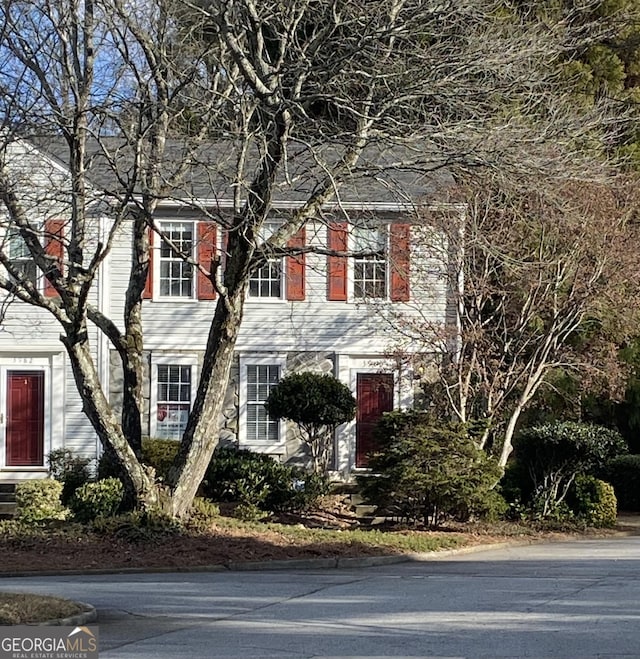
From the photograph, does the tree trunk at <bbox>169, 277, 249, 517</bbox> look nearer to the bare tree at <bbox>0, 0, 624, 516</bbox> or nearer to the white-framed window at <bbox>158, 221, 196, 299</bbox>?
the bare tree at <bbox>0, 0, 624, 516</bbox>

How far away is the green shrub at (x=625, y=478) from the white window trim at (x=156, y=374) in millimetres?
9404

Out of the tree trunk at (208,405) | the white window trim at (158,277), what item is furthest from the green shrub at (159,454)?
the tree trunk at (208,405)

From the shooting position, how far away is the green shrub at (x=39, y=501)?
19.9 metres

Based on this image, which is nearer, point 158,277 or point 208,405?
point 208,405

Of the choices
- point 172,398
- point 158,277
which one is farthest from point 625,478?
point 158,277

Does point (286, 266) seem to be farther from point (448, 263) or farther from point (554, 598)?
point (554, 598)

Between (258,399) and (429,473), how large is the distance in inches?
225

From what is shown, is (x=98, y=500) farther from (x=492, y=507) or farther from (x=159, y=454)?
(x=492, y=507)

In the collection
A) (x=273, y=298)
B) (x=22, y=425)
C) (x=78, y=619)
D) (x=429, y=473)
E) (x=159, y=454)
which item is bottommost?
(x=78, y=619)

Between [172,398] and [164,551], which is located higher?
[172,398]

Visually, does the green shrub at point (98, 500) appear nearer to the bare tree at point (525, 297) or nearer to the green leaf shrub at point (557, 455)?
the bare tree at point (525, 297)

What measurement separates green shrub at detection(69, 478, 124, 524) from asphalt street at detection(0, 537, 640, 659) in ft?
10.4

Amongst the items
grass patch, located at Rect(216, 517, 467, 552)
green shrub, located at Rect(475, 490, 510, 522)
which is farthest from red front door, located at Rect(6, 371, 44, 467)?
green shrub, located at Rect(475, 490, 510, 522)

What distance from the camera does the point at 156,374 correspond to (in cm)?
2383
